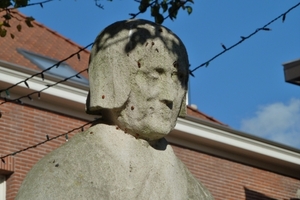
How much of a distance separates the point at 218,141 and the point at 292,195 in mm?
3497

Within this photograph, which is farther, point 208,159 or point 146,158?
point 208,159

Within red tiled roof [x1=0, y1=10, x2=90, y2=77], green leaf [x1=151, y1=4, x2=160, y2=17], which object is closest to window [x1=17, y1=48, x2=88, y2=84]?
red tiled roof [x1=0, y1=10, x2=90, y2=77]

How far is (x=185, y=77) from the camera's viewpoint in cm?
759

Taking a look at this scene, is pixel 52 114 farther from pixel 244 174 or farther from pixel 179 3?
pixel 179 3

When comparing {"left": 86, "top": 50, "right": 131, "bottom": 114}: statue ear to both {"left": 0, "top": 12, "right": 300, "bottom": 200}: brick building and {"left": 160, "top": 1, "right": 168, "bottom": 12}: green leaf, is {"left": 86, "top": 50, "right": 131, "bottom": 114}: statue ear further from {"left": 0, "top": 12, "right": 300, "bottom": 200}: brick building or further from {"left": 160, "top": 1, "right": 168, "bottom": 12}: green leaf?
{"left": 0, "top": 12, "right": 300, "bottom": 200}: brick building

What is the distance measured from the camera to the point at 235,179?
23.7 metres

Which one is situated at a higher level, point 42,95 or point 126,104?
point 42,95

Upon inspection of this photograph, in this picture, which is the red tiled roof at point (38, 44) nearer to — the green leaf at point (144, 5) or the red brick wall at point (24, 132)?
the red brick wall at point (24, 132)

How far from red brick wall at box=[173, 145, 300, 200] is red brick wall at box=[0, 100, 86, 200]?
270cm

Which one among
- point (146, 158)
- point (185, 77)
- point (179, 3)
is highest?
point (179, 3)

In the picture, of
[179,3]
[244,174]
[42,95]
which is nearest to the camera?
[179,3]

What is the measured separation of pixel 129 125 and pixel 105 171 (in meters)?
0.40

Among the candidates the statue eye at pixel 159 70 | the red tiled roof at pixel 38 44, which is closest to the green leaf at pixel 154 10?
the statue eye at pixel 159 70

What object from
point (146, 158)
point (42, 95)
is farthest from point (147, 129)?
point (42, 95)
